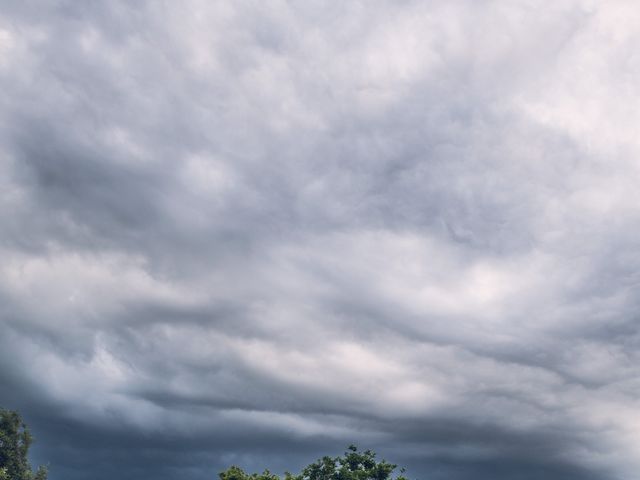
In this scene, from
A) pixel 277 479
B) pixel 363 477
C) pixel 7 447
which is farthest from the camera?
pixel 363 477

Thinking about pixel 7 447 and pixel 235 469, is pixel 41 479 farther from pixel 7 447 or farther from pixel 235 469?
pixel 235 469

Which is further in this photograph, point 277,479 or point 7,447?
point 7,447

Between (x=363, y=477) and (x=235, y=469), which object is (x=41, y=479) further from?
(x=363, y=477)

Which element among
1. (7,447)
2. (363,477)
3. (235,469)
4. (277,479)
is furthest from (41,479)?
(363,477)

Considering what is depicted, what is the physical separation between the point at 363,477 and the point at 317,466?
261 inches

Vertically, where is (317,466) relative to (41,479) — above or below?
above

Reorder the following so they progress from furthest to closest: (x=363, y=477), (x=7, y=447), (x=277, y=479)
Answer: (x=363, y=477), (x=7, y=447), (x=277, y=479)

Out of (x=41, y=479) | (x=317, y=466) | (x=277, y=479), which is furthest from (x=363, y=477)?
(x=41, y=479)

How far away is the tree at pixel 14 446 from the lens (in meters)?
76.3

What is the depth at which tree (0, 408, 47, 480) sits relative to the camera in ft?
250

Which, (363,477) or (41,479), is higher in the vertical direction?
(363,477)

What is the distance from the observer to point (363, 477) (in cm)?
8462

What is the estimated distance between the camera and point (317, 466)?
84938 millimetres

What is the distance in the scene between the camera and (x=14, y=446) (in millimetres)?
77500
